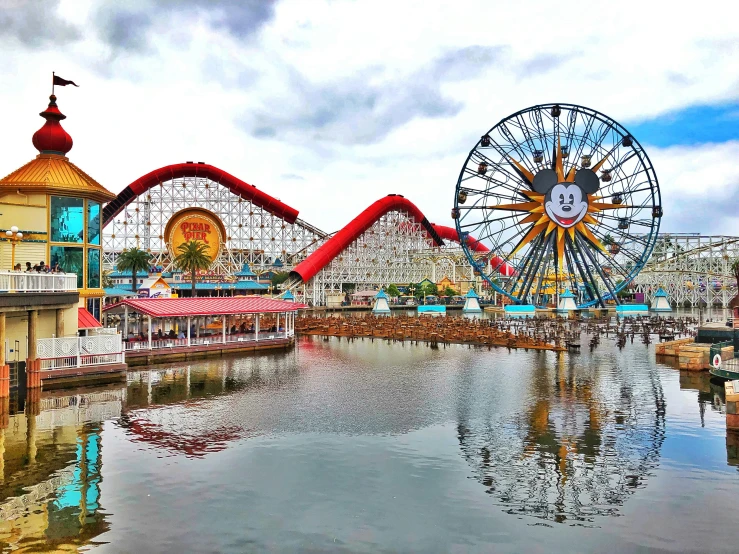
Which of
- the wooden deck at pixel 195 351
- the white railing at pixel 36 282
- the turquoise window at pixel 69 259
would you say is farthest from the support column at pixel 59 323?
the wooden deck at pixel 195 351

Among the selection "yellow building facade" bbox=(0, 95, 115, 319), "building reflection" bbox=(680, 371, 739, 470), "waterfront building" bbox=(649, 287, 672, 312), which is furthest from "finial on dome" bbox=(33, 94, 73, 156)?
"waterfront building" bbox=(649, 287, 672, 312)

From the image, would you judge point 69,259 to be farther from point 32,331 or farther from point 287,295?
point 287,295

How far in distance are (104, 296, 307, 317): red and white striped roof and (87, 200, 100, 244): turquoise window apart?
13.6ft

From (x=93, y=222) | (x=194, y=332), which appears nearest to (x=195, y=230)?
(x=194, y=332)

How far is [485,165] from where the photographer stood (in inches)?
2233

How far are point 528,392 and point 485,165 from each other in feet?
118

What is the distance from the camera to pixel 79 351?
2491 centimetres

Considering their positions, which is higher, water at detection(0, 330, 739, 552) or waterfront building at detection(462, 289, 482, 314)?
waterfront building at detection(462, 289, 482, 314)

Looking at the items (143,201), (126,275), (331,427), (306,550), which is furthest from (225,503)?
(126,275)

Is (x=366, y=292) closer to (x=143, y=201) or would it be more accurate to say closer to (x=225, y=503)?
(x=143, y=201)

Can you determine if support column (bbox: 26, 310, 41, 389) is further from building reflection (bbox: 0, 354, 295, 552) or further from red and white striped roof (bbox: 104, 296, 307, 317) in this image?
red and white striped roof (bbox: 104, 296, 307, 317)

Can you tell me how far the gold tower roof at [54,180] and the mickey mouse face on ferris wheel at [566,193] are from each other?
3741 centimetres

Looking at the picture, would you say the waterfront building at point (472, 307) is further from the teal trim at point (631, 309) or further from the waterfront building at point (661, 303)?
the waterfront building at point (661, 303)

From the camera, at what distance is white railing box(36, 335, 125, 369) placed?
78.7 feet
